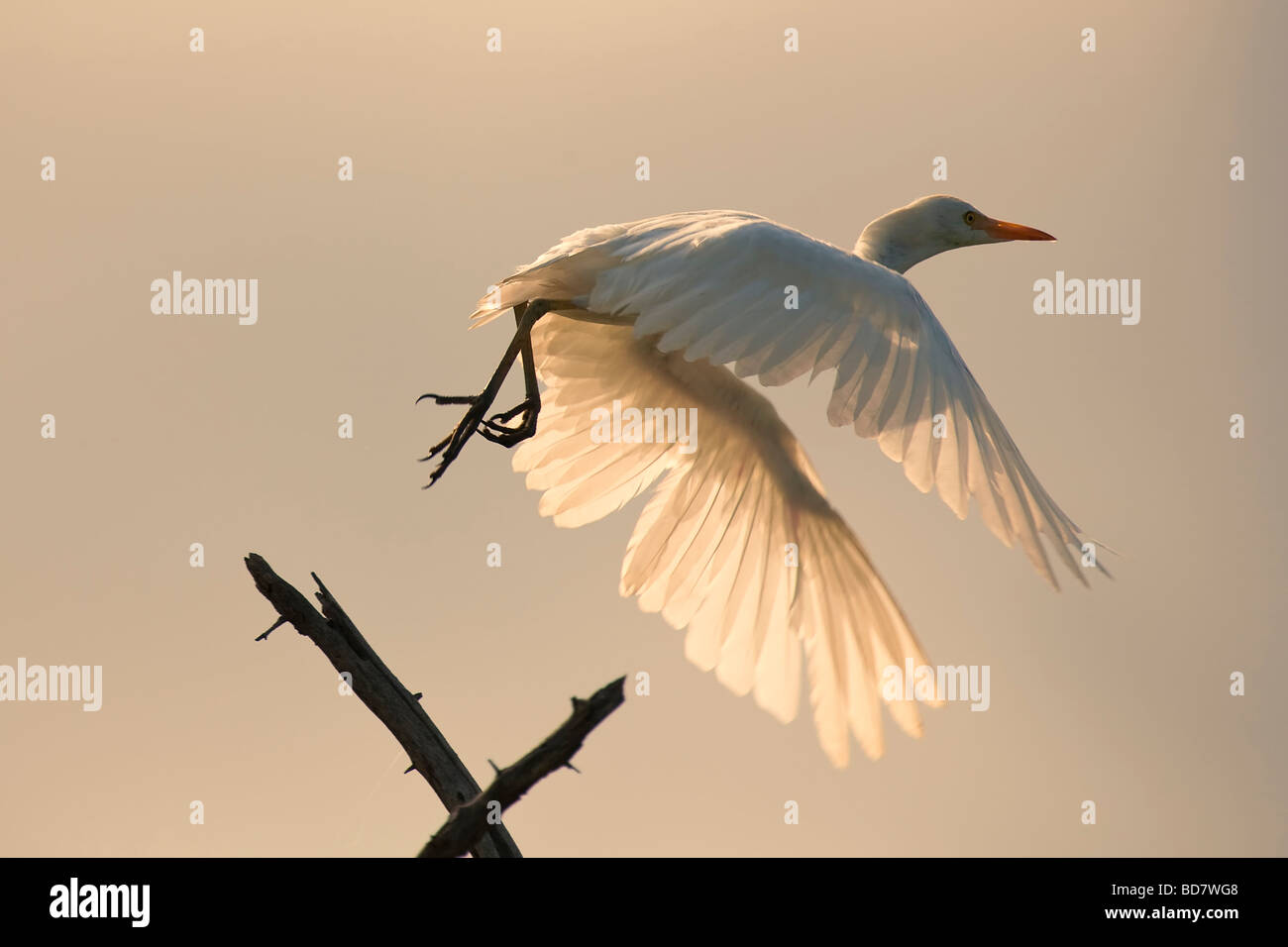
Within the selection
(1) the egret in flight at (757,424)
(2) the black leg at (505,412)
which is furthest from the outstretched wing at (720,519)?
(2) the black leg at (505,412)

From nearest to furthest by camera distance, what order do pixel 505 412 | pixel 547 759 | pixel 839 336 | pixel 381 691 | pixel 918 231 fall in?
pixel 547 759 < pixel 839 336 < pixel 381 691 < pixel 505 412 < pixel 918 231

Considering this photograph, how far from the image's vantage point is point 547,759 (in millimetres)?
4871

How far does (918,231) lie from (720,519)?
2.23 metres

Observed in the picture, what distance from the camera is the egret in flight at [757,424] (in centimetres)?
611

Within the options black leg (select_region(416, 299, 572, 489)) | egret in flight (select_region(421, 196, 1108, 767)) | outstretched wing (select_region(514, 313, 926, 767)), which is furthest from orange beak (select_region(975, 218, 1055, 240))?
black leg (select_region(416, 299, 572, 489))

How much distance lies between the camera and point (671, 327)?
256 inches

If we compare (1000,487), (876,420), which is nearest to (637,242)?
(876,420)

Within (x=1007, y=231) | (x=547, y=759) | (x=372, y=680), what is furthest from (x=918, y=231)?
(x=547, y=759)

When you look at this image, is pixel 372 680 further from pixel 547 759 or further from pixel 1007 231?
pixel 1007 231

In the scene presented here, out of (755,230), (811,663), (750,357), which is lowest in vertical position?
(811,663)

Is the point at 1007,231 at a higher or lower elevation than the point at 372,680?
higher

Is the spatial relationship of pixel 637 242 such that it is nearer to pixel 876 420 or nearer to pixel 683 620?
pixel 876 420

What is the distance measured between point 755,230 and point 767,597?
8.35ft

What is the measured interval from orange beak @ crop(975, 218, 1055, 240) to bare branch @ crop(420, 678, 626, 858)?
5383 mm
